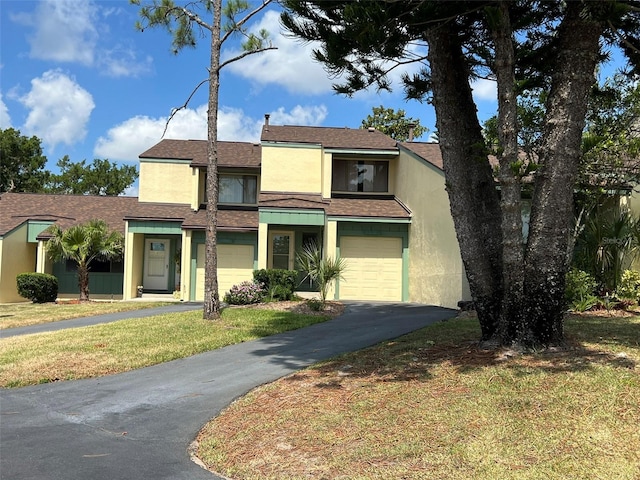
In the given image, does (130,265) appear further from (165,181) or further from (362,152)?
(362,152)

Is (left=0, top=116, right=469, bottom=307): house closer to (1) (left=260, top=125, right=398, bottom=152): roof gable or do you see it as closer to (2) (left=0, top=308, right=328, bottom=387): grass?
(1) (left=260, top=125, right=398, bottom=152): roof gable

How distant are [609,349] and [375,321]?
20.5 feet

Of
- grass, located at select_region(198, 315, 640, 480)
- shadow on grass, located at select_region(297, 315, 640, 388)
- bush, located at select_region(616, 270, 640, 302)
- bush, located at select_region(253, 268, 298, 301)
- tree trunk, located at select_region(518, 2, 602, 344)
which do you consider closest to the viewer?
grass, located at select_region(198, 315, 640, 480)

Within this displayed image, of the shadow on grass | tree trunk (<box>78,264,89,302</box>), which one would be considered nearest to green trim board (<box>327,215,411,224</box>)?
tree trunk (<box>78,264,89,302</box>)

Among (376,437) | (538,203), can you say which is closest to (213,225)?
(538,203)

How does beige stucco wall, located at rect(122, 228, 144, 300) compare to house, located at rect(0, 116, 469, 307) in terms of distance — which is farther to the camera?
beige stucco wall, located at rect(122, 228, 144, 300)

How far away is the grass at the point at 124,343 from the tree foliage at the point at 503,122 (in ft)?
17.4

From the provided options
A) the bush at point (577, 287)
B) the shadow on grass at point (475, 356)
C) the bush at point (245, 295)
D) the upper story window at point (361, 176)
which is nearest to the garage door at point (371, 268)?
the upper story window at point (361, 176)

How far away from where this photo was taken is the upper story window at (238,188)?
70.2 ft

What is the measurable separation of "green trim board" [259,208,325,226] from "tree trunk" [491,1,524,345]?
1166 cm

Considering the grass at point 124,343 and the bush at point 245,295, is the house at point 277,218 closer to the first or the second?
the bush at point 245,295

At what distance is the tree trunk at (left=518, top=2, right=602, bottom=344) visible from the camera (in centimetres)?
653

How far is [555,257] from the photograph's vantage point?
652cm

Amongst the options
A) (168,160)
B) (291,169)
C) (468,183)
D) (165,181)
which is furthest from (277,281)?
(468,183)
